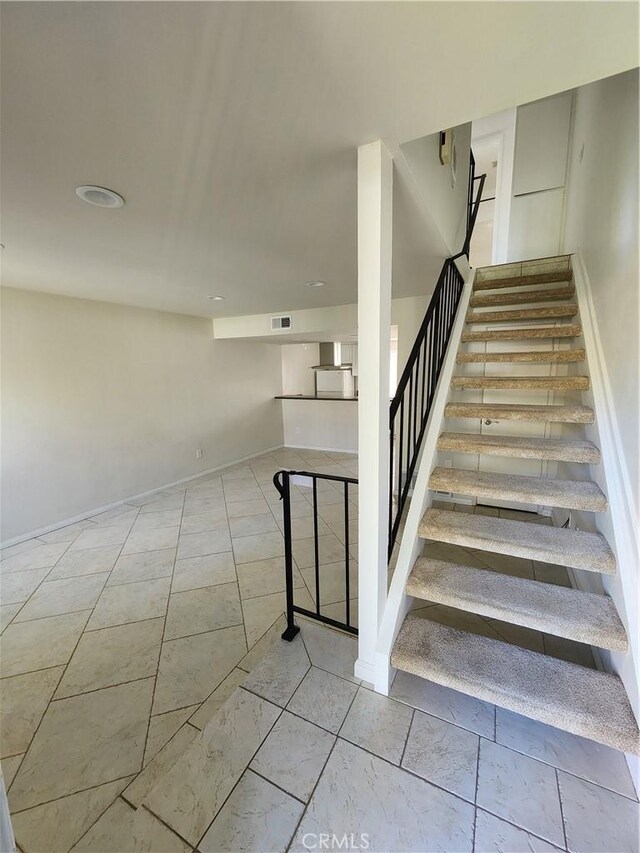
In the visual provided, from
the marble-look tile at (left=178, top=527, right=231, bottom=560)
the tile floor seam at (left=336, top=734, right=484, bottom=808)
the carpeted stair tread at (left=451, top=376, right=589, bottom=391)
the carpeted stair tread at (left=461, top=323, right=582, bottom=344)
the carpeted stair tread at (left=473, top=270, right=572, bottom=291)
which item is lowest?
the marble-look tile at (left=178, top=527, right=231, bottom=560)

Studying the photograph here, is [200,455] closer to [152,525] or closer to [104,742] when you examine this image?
[152,525]

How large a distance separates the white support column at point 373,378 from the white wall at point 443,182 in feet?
0.83

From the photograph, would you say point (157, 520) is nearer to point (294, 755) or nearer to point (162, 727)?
point (162, 727)

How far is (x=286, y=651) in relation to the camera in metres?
1.75

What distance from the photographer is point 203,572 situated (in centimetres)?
259

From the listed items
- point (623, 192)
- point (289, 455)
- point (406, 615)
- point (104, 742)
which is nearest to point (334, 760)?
point (406, 615)

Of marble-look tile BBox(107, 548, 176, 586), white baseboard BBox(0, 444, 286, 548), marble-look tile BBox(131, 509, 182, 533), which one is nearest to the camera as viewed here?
marble-look tile BBox(107, 548, 176, 586)

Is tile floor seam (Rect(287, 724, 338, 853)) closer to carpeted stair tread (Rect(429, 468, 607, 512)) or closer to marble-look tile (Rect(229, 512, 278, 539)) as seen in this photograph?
carpeted stair tread (Rect(429, 468, 607, 512))

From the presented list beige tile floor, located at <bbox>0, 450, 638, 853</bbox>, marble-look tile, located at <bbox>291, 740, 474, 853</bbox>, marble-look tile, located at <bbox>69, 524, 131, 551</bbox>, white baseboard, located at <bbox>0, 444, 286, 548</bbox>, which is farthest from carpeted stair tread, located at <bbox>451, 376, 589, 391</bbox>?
white baseboard, located at <bbox>0, 444, 286, 548</bbox>

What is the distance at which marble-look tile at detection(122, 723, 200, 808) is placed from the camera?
4.00 ft

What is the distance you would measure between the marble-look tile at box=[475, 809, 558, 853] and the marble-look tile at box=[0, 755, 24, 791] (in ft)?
5.50

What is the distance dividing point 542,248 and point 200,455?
5224 millimetres

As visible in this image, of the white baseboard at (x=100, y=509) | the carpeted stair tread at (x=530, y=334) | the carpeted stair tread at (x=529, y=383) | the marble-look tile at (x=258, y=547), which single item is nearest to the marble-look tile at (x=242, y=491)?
the white baseboard at (x=100, y=509)

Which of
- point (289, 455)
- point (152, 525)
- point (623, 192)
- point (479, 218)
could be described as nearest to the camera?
point (623, 192)
